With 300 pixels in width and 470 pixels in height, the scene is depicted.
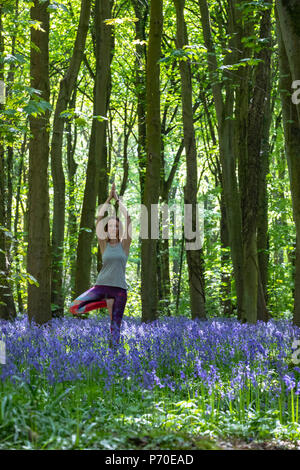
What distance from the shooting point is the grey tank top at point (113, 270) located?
7.72m

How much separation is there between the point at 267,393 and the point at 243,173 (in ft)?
20.2

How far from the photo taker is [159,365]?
6.30 meters

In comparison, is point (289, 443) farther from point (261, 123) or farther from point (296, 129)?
point (261, 123)

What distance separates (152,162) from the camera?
10031 millimetres

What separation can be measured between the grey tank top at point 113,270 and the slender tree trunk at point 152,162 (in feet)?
6.99

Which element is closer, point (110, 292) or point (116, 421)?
point (116, 421)

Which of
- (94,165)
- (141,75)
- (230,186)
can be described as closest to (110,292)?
(230,186)

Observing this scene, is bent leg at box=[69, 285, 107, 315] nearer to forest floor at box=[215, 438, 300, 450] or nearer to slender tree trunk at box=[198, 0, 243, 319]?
forest floor at box=[215, 438, 300, 450]

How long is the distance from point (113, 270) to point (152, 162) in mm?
2970

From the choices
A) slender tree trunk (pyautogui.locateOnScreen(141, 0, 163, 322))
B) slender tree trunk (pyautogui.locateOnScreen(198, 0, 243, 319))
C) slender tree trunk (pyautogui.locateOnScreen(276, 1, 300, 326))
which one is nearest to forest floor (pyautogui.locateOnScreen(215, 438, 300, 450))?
slender tree trunk (pyautogui.locateOnScreen(276, 1, 300, 326))

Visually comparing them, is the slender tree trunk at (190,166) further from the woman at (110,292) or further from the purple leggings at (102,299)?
the purple leggings at (102,299)

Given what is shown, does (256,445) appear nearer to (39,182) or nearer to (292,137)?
(292,137)

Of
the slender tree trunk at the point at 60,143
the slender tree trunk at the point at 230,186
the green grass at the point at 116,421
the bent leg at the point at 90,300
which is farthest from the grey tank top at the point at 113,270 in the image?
the slender tree trunk at the point at 60,143
